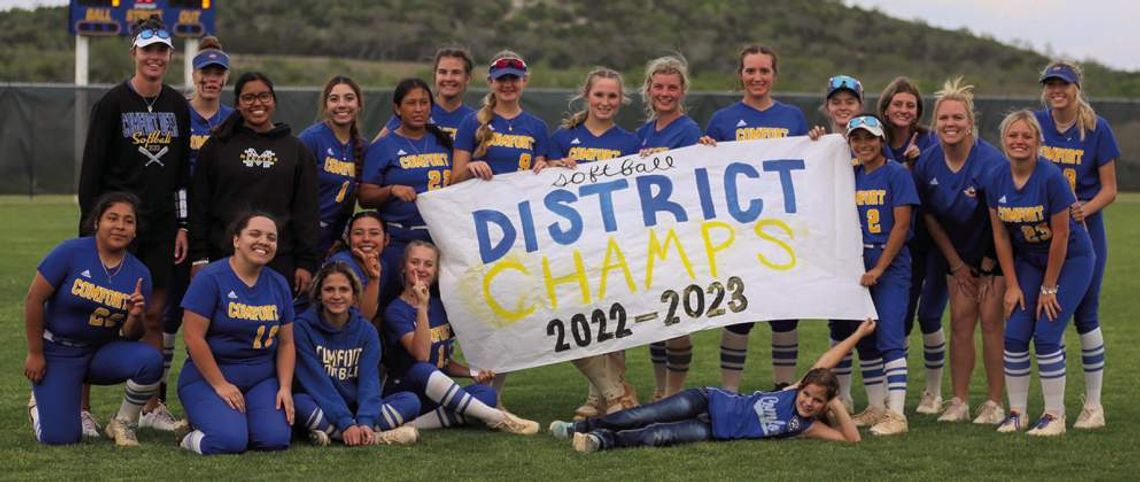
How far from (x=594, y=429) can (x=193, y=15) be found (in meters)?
17.0

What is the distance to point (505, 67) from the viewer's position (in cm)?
822

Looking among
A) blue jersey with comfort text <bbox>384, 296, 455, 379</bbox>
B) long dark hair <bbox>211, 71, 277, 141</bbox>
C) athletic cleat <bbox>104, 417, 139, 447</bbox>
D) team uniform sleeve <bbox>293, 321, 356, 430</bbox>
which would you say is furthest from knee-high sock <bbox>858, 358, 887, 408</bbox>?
athletic cleat <bbox>104, 417, 139, 447</bbox>

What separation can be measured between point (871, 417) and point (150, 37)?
3.81 meters

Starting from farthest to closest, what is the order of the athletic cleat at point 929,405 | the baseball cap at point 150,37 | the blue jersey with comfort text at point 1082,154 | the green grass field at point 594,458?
the athletic cleat at point 929,405, the blue jersey with comfort text at point 1082,154, the baseball cap at point 150,37, the green grass field at point 594,458

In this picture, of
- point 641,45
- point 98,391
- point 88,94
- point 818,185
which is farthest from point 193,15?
point 641,45

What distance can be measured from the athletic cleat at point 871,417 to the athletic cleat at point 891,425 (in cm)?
22

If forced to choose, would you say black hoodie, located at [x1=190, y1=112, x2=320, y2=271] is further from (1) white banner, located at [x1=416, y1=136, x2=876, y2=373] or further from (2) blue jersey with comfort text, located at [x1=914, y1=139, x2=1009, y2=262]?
(2) blue jersey with comfort text, located at [x1=914, y1=139, x2=1009, y2=262]

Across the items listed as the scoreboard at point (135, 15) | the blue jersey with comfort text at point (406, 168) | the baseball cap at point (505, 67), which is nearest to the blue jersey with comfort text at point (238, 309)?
the blue jersey with comfort text at point (406, 168)

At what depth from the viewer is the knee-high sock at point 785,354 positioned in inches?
334

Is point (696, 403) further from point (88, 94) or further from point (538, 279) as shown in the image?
point (88, 94)

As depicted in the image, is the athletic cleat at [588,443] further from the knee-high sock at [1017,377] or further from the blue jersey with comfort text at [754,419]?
the knee-high sock at [1017,377]

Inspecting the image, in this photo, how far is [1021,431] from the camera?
7.86 m

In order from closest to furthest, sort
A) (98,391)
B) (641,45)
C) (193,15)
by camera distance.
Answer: (98,391) → (193,15) → (641,45)

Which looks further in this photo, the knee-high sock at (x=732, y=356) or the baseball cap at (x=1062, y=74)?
the knee-high sock at (x=732, y=356)
